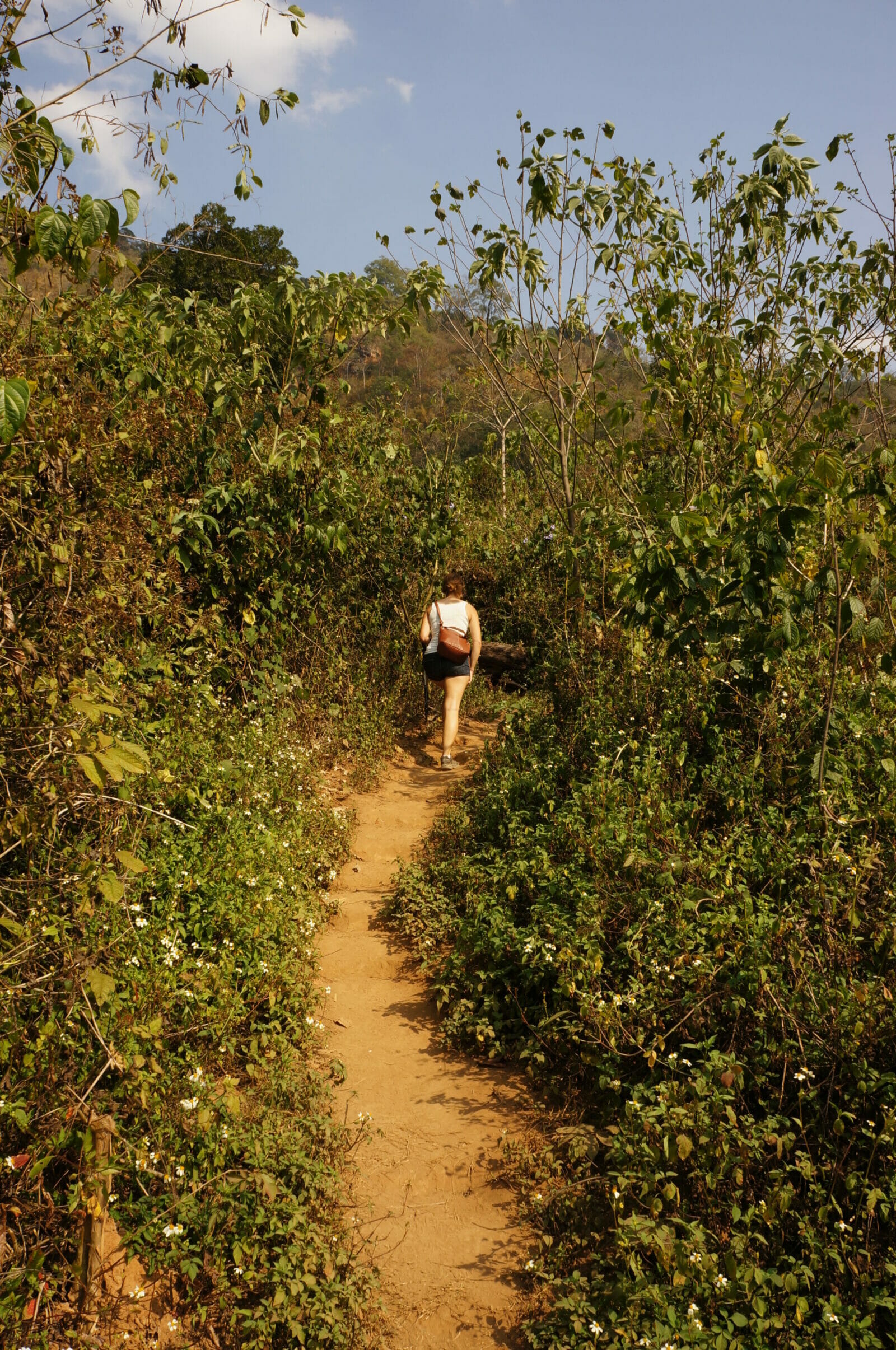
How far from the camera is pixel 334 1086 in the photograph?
3826 mm

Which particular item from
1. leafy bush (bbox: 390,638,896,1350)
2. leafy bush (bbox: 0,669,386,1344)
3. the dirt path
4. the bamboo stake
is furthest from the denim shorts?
Answer: the bamboo stake

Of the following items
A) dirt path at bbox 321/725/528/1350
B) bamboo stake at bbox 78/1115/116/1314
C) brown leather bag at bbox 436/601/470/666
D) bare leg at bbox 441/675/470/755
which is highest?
brown leather bag at bbox 436/601/470/666

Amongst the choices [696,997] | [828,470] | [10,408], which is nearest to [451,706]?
[696,997]

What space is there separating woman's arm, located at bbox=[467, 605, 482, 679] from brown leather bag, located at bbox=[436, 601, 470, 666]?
156mm

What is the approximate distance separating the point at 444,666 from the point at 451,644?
7.8 inches

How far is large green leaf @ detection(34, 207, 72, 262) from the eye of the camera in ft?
7.89

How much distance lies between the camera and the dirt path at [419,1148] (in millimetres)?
2912

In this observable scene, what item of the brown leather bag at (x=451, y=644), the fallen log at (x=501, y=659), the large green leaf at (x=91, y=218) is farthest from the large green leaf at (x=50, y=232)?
the fallen log at (x=501, y=659)

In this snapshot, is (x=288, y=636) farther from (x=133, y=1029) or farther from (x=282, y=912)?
(x=133, y=1029)

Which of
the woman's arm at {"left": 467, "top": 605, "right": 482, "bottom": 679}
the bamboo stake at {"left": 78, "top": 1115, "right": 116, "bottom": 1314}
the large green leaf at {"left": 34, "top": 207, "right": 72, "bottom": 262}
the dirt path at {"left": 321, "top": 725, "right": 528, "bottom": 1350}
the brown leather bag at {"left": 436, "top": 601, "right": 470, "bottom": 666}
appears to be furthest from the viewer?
the woman's arm at {"left": 467, "top": 605, "right": 482, "bottom": 679}

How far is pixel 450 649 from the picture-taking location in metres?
7.19

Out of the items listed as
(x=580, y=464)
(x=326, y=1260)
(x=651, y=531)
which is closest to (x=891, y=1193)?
(x=326, y=1260)

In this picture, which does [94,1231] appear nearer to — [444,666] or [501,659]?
[444,666]

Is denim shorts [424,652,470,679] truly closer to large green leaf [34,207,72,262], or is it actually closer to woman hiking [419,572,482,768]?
woman hiking [419,572,482,768]
